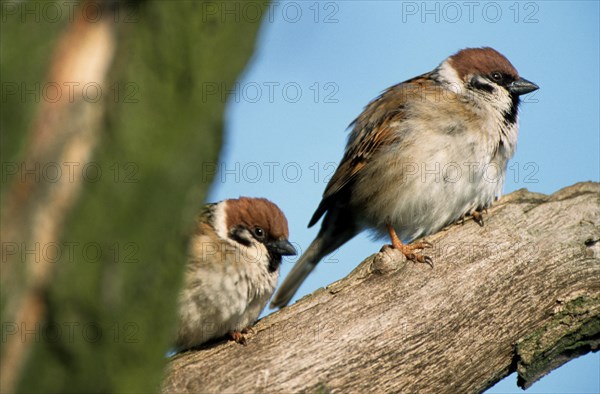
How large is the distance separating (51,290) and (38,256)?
0.08 m

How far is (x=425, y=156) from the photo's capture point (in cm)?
547

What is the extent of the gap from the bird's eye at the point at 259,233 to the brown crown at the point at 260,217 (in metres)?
0.02

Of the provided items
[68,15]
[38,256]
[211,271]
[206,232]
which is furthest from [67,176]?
[206,232]

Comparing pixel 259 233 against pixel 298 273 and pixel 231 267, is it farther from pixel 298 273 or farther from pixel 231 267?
pixel 298 273

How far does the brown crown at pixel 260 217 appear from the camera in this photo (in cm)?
498

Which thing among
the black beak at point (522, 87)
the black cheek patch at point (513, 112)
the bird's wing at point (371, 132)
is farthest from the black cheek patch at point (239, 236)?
the black beak at point (522, 87)

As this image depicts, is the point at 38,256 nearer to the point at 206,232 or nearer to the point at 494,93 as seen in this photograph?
the point at 206,232

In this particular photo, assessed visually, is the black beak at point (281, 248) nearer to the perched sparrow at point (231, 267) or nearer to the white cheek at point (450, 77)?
the perched sparrow at point (231, 267)

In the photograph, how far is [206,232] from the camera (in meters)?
4.74

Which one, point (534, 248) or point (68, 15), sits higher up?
point (68, 15)

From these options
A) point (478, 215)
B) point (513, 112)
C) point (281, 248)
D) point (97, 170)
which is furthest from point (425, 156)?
point (97, 170)

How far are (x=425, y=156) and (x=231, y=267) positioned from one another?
177 cm

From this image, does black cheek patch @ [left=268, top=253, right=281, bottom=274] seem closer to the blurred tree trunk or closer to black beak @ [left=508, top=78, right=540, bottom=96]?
black beak @ [left=508, top=78, right=540, bottom=96]

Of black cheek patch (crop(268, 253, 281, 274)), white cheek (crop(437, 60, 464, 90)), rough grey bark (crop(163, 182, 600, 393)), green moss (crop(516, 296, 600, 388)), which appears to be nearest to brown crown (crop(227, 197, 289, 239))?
black cheek patch (crop(268, 253, 281, 274))
